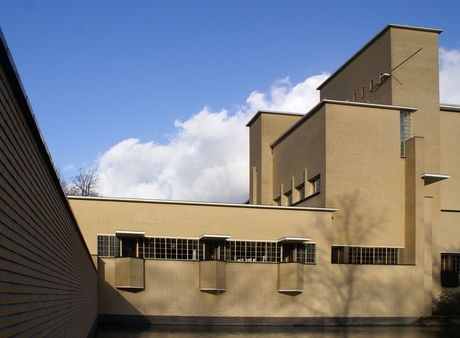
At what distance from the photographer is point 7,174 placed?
4.65m

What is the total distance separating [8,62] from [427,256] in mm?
35916

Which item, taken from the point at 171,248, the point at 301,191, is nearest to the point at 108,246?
the point at 171,248

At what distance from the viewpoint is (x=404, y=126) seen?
38.6m

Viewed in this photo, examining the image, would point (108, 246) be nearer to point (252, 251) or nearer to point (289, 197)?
point (252, 251)

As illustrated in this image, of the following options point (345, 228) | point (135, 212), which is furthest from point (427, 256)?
point (135, 212)

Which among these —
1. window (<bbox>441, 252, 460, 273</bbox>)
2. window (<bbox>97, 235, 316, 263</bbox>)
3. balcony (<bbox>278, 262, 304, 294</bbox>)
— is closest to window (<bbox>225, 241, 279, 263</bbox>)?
window (<bbox>97, 235, 316, 263</bbox>)

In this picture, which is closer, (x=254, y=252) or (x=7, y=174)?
(x=7, y=174)

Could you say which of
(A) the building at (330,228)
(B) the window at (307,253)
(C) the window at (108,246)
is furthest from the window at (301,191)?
(C) the window at (108,246)

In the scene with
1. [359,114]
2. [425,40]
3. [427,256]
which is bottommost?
[427,256]

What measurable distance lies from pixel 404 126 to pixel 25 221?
3571 cm

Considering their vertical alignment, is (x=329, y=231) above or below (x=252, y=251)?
above

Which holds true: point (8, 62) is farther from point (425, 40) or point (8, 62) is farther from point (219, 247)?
point (425, 40)

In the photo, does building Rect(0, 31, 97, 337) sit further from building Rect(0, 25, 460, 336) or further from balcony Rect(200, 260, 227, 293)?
balcony Rect(200, 260, 227, 293)

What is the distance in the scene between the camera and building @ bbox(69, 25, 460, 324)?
31.7 m
